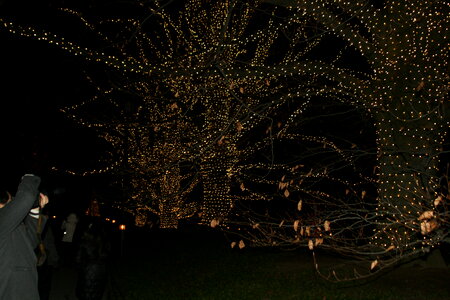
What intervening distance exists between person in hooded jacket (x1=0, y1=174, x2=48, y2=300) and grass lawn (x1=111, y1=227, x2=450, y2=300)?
5.58m

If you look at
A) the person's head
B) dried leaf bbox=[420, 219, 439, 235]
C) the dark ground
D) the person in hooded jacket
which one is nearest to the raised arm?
the person in hooded jacket

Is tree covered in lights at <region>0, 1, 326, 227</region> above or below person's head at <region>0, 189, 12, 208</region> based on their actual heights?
above

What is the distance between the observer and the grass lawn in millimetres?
9820

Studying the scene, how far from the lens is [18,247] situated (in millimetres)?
4887

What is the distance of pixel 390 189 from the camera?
11.4 m

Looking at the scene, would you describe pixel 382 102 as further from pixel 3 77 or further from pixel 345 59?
pixel 3 77

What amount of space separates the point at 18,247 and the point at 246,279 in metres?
7.45

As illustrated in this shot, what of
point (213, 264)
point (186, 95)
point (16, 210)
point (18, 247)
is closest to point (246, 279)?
point (213, 264)

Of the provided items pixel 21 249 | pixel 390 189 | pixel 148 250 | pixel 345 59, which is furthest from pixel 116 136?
pixel 21 249

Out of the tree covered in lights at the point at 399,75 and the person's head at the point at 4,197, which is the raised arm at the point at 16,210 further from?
the tree covered in lights at the point at 399,75

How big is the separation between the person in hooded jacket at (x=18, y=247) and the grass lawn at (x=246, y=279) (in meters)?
5.58

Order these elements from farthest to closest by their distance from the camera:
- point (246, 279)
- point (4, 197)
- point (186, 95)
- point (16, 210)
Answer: point (186, 95) < point (246, 279) < point (4, 197) < point (16, 210)

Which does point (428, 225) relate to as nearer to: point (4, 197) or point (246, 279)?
point (4, 197)

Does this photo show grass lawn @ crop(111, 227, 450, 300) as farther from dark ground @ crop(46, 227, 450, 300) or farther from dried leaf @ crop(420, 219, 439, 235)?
dried leaf @ crop(420, 219, 439, 235)
